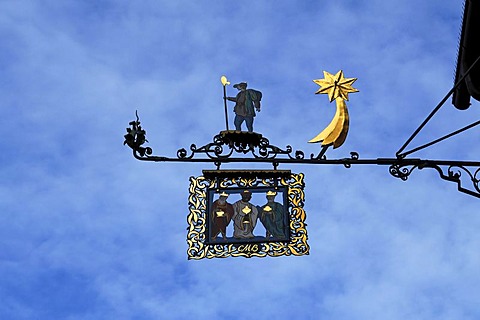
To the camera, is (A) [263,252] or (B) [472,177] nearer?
(B) [472,177]

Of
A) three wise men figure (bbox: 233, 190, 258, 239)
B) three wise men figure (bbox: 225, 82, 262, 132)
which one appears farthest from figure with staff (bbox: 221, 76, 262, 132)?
three wise men figure (bbox: 233, 190, 258, 239)

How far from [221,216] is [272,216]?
652 mm

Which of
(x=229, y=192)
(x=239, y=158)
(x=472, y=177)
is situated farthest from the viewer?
(x=229, y=192)

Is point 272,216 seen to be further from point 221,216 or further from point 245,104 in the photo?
point 245,104

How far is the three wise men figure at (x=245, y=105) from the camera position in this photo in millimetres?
9273

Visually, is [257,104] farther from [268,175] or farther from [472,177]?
[472,177]

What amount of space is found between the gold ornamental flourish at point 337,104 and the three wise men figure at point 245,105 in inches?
34.2

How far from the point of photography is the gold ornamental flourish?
28.5 feet

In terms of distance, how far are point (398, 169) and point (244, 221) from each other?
2048 mm

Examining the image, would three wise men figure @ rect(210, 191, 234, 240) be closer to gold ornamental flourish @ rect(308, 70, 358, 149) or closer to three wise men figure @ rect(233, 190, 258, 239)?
three wise men figure @ rect(233, 190, 258, 239)

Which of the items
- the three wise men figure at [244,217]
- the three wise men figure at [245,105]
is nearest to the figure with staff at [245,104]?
the three wise men figure at [245,105]

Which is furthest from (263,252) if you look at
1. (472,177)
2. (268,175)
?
(472,177)

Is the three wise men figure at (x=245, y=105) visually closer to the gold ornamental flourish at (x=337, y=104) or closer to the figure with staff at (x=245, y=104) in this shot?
the figure with staff at (x=245, y=104)

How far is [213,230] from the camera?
356 inches
